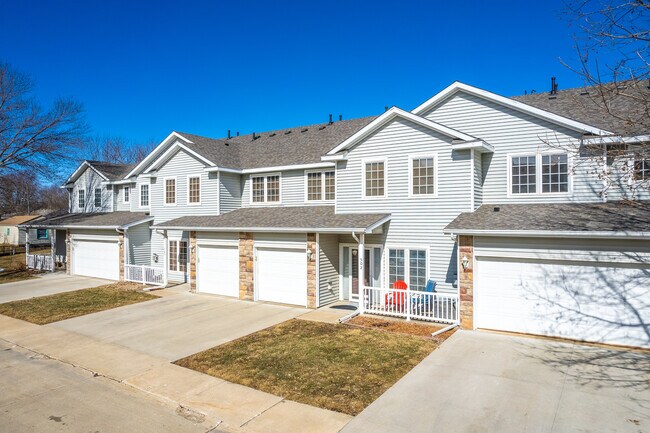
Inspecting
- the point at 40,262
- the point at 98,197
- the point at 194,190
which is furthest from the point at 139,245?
the point at 40,262

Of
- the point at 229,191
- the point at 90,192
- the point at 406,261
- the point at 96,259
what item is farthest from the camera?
the point at 90,192

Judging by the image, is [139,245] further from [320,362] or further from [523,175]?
[523,175]

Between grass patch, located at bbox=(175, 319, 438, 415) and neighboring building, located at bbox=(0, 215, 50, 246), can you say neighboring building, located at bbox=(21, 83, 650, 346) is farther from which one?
neighboring building, located at bbox=(0, 215, 50, 246)

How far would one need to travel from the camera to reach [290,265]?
15.3 metres

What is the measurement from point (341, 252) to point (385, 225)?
7.58 ft

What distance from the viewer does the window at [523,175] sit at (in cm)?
1318

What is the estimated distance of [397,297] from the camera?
43.8 ft

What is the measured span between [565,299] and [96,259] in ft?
72.9

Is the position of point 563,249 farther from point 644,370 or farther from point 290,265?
point 290,265

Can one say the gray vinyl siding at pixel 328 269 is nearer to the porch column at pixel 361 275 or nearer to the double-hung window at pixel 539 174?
the porch column at pixel 361 275

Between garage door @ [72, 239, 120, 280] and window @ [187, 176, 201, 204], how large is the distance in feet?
16.8

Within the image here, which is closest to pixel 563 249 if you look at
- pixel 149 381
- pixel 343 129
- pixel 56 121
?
pixel 149 381

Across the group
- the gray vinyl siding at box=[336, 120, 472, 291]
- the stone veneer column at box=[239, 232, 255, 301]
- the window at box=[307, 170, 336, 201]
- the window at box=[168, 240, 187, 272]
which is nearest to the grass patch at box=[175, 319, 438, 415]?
the gray vinyl siding at box=[336, 120, 472, 291]

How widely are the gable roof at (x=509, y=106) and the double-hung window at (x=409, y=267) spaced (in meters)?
5.20
